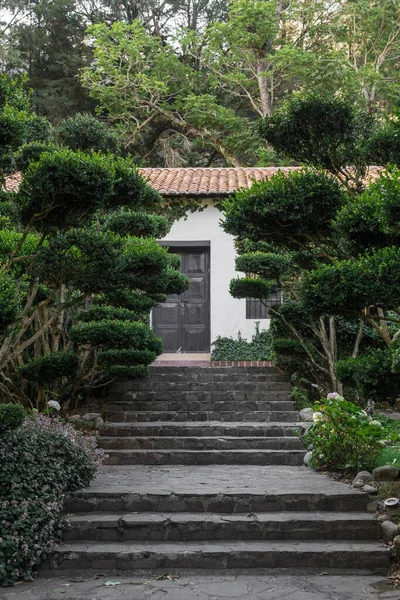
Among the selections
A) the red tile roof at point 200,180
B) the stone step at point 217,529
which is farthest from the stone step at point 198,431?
the red tile roof at point 200,180

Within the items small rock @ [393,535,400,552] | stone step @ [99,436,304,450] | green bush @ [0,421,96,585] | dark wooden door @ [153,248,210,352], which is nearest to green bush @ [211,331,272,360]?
dark wooden door @ [153,248,210,352]

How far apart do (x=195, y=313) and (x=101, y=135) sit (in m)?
6.64

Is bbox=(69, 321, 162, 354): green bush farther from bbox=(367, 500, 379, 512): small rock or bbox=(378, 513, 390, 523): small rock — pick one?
bbox=(378, 513, 390, 523): small rock

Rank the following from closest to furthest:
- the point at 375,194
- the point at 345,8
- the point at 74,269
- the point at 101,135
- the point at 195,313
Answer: the point at 375,194 → the point at 74,269 → the point at 101,135 → the point at 195,313 → the point at 345,8

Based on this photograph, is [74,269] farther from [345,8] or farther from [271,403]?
[345,8]

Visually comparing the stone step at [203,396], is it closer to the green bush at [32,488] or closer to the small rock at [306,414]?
the small rock at [306,414]

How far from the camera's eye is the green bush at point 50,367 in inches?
295

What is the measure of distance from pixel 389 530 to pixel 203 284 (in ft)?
30.1

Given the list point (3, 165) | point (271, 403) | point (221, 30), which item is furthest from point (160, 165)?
point (3, 165)

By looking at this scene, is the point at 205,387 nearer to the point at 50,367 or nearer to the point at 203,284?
the point at 50,367

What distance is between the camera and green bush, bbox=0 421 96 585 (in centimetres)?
439

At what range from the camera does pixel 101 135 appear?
7668 millimetres

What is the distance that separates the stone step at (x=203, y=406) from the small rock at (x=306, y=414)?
33cm

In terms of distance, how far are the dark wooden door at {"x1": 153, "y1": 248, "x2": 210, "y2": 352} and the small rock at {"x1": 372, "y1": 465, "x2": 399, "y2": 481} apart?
26.2ft
